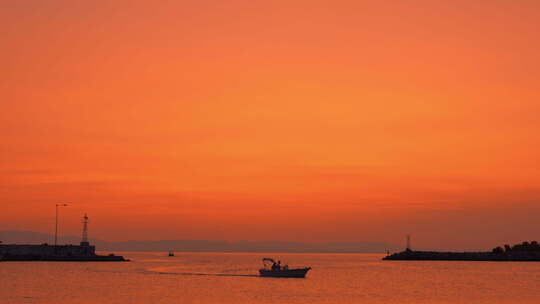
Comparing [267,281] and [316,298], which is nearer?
[316,298]

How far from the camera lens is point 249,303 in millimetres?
90188

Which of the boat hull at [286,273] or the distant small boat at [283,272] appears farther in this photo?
the boat hull at [286,273]

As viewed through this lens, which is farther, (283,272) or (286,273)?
(286,273)

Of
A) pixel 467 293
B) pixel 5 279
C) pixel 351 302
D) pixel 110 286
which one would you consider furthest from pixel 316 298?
pixel 5 279

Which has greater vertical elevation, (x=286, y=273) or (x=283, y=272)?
(x=283, y=272)

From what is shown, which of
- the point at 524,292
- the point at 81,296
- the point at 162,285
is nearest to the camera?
the point at 81,296

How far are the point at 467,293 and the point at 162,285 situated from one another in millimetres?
49464

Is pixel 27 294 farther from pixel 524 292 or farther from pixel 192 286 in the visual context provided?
pixel 524 292

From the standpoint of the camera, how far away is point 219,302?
90375mm

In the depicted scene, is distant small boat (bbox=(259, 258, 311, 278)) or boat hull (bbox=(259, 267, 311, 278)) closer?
distant small boat (bbox=(259, 258, 311, 278))

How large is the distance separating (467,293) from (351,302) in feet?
83.8

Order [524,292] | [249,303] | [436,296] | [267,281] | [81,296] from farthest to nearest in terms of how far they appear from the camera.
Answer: [267,281], [524,292], [436,296], [81,296], [249,303]

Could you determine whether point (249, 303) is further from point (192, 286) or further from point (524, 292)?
point (524, 292)

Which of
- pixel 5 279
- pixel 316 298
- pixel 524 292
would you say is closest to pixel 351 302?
pixel 316 298
